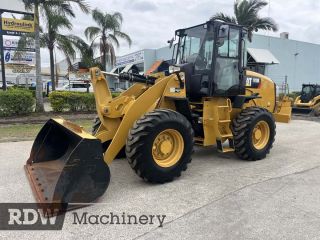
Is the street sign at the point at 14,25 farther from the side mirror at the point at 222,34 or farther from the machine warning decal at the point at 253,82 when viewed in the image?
the side mirror at the point at 222,34

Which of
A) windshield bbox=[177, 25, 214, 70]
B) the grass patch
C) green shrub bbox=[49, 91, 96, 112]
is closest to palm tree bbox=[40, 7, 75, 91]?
green shrub bbox=[49, 91, 96, 112]

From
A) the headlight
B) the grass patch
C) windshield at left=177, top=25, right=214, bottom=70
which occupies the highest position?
windshield at left=177, top=25, right=214, bottom=70

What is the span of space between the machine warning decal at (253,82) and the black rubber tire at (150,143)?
293 centimetres

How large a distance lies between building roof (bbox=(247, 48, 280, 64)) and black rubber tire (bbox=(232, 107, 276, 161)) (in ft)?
61.0

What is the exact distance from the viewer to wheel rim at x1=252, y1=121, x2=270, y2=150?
6910mm

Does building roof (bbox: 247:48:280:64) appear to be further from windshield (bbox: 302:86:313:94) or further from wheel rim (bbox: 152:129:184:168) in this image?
wheel rim (bbox: 152:129:184:168)

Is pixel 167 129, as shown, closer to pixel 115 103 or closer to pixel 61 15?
pixel 115 103

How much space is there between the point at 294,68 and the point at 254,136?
25554 mm

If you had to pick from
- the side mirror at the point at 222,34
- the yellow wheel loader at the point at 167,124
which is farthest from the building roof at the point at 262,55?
the side mirror at the point at 222,34

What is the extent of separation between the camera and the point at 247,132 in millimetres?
6453

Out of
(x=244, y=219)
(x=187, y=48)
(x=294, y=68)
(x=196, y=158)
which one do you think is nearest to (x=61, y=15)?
(x=187, y=48)

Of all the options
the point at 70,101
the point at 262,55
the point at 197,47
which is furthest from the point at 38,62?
the point at 262,55

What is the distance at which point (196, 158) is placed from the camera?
6996 millimetres

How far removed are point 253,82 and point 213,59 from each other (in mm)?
1817
